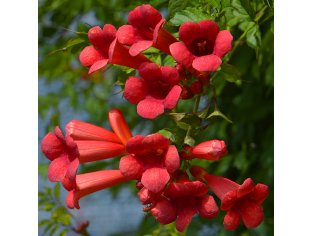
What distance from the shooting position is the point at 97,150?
5.55 ft

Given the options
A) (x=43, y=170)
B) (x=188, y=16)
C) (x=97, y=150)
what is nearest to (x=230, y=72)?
(x=188, y=16)

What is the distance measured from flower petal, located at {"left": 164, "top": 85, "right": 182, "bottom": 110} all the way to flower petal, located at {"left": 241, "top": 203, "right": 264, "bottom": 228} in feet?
1.00

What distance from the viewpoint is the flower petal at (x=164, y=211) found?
157 centimetres

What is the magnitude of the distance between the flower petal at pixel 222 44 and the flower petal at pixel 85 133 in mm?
348

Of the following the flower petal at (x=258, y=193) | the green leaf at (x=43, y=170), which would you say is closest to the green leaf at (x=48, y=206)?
the green leaf at (x=43, y=170)

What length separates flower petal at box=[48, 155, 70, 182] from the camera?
1.67m

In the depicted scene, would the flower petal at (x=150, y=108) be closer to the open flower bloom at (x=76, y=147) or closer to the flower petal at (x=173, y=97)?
the flower petal at (x=173, y=97)

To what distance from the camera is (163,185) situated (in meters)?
1.52

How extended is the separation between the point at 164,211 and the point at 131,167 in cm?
12

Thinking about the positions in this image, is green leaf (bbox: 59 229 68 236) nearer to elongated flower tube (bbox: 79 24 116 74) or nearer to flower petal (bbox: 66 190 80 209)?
flower petal (bbox: 66 190 80 209)

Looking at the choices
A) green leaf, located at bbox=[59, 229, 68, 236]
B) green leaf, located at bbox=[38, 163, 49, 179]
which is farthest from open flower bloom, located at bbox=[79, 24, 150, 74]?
green leaf, located at bbox=[38, 163, 49, 179]
